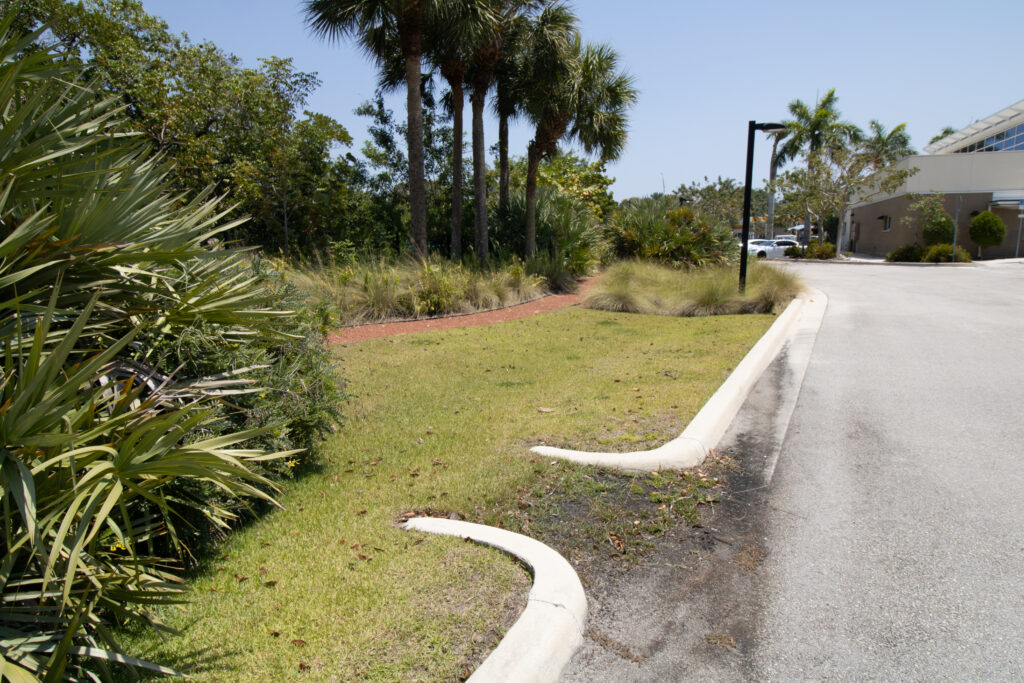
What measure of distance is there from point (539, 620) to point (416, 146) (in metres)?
14.2

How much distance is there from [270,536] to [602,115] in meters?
19.2

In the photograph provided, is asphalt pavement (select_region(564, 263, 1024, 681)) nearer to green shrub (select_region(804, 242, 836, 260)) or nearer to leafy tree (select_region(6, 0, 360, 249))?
leafy tree (select_region(6, 0, 360, 249))

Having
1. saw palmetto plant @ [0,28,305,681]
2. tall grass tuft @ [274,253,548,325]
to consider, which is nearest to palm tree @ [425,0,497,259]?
tall grass tuft @ [274,253,548,325]

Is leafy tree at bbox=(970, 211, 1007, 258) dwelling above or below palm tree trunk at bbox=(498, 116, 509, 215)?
below

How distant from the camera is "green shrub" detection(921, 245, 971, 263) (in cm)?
3372

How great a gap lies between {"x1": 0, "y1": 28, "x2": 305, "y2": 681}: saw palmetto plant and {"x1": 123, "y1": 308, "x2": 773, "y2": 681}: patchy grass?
1.39 ft

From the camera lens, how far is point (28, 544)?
2621mm

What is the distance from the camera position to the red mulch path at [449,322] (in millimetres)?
11633

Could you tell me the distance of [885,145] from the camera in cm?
4994

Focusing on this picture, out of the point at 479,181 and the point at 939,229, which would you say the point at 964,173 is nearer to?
the point at 939,229

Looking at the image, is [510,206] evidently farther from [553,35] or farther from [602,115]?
[553,35]

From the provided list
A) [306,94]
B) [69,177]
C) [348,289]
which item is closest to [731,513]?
[69,177]

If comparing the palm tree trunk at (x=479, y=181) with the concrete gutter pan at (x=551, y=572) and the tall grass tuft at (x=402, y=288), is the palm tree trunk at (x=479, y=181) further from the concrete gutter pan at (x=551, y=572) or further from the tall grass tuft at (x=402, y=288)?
the concrete gutter pan at (x=551, y=572)

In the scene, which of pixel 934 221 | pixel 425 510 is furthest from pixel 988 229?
pixel 425 510
